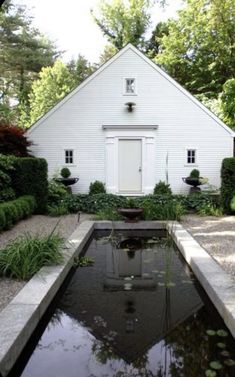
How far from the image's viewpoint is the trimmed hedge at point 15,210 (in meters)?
8.60

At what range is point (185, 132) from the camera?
15.1 metres

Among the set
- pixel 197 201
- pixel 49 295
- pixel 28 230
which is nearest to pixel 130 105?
pixel 197 201

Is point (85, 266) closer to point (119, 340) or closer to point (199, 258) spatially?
point (199, 258)

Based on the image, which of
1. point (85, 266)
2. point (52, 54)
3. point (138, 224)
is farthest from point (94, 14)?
point (85, 266)

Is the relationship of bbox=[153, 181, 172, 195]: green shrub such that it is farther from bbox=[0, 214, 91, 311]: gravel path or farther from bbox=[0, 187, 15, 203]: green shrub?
bbox=[0, 187, 15, 203]: green shrub

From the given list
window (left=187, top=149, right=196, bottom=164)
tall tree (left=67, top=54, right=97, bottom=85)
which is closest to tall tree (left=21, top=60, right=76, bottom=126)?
tall tree (left=67, top=54, right=97, bottom=85)

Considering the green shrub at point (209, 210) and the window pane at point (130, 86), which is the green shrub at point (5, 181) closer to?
the green shrub at point (209, 210)

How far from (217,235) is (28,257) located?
4.52 m

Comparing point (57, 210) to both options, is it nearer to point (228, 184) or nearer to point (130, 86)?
point (228, 184)

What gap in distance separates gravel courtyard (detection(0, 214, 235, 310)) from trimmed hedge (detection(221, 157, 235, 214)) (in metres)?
0.67

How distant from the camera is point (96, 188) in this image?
14672 millimetres

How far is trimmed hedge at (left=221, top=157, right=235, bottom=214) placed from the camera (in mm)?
11961

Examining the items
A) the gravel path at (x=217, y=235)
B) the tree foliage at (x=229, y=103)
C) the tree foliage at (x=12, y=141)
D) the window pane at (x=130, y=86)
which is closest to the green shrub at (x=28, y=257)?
the gravel path at (x=217, y=235)

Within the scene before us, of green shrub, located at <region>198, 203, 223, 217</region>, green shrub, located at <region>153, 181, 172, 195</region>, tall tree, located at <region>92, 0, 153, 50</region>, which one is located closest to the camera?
green shrub, located at <region>198, 203, 223, 217</region>
